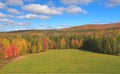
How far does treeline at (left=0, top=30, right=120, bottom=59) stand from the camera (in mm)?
102375

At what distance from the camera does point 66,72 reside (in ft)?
186

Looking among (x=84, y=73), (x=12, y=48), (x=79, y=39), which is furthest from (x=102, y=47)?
(x=84, y=73)

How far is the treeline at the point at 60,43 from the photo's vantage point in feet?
336

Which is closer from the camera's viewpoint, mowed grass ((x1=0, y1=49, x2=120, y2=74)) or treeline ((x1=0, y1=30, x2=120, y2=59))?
mowed grass ((x1=0, y1=49, x2=120, y2=74))

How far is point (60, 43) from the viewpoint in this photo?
140500 millimetres

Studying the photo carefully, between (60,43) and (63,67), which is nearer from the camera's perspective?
(63,67)

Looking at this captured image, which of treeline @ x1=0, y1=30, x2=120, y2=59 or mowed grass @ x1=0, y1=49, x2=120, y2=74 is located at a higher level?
treeline @ x1=0, y1=30, x2=120, y2=59

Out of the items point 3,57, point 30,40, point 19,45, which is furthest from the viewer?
point 30,40

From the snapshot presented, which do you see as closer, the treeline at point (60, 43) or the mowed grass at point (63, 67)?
the mowed grass at point (63, 67)

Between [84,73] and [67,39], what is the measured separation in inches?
3468

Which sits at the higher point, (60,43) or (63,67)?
(60,43)

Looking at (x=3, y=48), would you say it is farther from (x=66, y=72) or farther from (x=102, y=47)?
(x=102, y=47)

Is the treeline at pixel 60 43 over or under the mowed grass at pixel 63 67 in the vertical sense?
over

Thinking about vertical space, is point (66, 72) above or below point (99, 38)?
below
